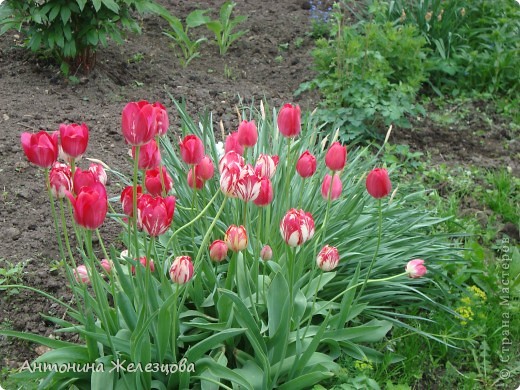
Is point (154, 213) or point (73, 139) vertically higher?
point (73, 139)

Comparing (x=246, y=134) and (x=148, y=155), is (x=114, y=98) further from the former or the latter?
(x=148, y=155)

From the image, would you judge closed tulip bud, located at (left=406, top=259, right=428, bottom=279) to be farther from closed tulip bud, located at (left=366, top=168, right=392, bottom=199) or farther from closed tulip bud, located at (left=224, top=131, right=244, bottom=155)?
closed tulip bud, located at (left=224, top=131, right=244, bottom=155)

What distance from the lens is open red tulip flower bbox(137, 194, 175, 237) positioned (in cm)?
181

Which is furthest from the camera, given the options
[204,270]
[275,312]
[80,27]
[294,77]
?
[294,77]

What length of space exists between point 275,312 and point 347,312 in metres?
0.27

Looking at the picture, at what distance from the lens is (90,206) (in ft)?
5.68

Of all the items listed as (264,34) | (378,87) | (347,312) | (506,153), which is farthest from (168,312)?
(264,34)

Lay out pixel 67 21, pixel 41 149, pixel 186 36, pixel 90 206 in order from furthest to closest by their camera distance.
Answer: pixel 186 36
pixel 67 21
pixel 41 149
pixel 90 206

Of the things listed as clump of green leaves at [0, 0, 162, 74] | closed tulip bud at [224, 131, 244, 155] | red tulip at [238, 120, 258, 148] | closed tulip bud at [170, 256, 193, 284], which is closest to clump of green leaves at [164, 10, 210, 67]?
clump of green leaves at [0, 0, 162, 74]

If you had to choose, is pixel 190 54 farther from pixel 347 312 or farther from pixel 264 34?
pixel 347 312

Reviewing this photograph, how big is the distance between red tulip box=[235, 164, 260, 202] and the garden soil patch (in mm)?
1226

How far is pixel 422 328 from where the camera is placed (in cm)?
287

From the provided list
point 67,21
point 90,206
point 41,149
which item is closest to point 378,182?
point 90,206

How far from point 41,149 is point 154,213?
13.7 inches
